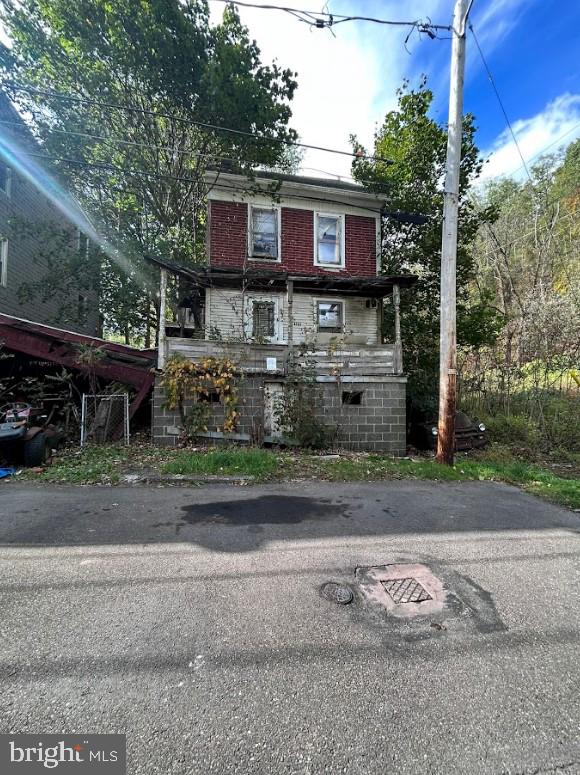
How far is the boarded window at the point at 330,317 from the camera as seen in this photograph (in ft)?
39.7

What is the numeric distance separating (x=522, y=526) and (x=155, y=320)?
13.8 meters

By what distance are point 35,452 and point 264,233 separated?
9.06 m

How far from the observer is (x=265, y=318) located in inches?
458

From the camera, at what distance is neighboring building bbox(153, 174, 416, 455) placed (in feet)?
29.3

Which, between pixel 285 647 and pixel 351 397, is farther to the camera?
pixel 351 397

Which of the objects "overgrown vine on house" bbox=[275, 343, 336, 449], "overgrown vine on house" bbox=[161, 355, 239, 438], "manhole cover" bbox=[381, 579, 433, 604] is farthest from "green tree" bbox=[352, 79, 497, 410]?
"manhole cover" bbox=[381, 579, 433, 604]

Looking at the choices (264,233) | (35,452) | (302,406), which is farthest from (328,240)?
(35,452)

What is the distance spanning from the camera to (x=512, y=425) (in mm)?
10422

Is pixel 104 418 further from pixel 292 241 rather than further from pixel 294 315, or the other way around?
pixel 292 241

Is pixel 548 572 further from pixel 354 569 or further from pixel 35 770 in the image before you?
pixel 35 770

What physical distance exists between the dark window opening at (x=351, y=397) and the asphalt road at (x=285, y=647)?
550cm

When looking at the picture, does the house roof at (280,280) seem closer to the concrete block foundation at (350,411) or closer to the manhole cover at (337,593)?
the concrete block foundation at (350,411)

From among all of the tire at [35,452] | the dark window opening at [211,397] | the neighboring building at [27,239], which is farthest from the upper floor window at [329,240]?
the tire at [35,452]

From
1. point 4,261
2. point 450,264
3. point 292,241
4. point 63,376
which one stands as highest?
point 292,241
